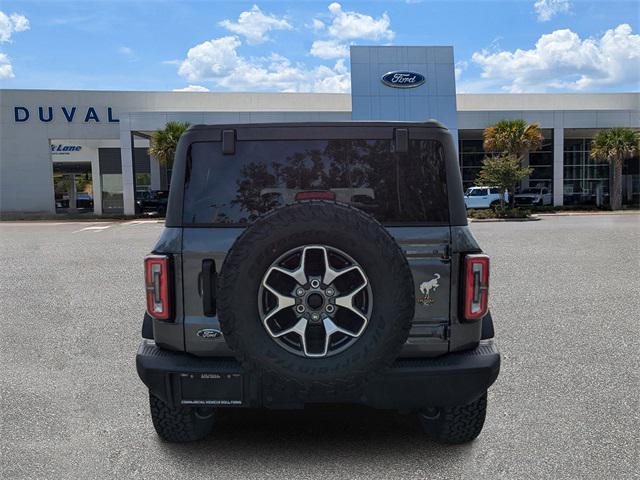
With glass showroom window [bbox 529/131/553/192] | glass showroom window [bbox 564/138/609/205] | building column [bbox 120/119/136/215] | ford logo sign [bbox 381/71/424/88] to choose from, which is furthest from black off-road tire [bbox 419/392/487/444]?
glass showroom window [bbox 529/131/553/192]

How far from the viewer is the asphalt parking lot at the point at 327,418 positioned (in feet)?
10.7

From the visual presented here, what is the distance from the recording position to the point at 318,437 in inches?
144

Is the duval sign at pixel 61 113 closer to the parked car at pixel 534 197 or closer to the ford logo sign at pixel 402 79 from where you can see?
the ford logo sign at pixel 402 79

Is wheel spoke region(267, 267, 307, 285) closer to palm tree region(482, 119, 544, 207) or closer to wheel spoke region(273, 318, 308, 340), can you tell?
wheel spoke region(273, 318, 308, 340)

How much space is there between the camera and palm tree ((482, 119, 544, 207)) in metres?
33.2

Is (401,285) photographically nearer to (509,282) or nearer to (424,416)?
(424,416)

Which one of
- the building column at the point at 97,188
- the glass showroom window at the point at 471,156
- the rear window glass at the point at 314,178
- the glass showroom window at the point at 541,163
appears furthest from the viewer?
the glass showroom window at the point at 541,163

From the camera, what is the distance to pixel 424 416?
140 inches

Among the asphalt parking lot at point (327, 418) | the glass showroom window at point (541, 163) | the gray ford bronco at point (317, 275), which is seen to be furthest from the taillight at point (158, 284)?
the glass showroom window at point (541, 163)

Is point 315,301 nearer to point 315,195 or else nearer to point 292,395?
point 292,395

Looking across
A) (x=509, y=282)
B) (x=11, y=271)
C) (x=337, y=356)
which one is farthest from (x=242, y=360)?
(x=11, y=271)

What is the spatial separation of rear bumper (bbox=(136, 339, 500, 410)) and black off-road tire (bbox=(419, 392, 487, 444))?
379 mm

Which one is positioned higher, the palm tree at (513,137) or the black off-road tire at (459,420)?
the palm tree at (513,137)

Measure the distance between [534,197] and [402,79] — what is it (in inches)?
468
